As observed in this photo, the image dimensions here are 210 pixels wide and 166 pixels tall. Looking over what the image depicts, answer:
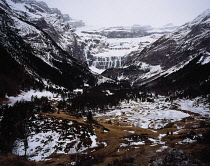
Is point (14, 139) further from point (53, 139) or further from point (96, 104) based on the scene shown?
point (96, 104)

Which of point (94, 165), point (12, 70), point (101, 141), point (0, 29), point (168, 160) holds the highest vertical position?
point (0, 29)

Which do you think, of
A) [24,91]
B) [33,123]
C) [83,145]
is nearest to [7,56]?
[24,91]

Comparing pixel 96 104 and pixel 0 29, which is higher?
pixel 0 29

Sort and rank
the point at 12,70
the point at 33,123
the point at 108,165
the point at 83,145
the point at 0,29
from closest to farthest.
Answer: the point at 108,165 < the point at 83,145 < the point at 33,123 < the point at 12,70 < the point at 0,29

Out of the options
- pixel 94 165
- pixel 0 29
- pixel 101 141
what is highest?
pixel 0 29

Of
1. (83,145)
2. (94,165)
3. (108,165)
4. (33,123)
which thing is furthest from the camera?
(33,123)

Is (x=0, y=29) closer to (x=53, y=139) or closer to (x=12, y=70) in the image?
(x=12, y=70)

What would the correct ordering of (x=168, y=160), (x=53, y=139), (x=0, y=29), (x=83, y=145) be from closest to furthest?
1. (x=168, y=160)
2. (x=83, y=145)
3. (x=53, y=139)
4. (x=0, y=29)

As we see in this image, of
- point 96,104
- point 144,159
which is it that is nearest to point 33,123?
point 144,159

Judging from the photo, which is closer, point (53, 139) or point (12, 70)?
point (53, 139)
